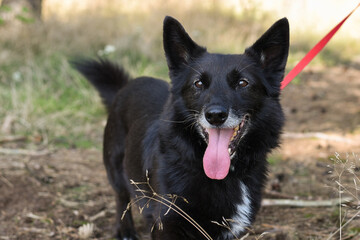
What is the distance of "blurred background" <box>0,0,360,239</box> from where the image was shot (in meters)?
3.72

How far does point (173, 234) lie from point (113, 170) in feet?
4.01

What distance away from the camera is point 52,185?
14.0 feet

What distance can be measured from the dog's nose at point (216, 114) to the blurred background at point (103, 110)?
647 mm

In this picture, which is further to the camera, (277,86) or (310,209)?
(310,209)

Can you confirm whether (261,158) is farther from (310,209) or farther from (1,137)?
(1,137)

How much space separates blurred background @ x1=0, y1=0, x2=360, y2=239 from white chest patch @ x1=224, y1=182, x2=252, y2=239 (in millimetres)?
480

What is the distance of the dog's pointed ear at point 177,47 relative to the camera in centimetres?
285

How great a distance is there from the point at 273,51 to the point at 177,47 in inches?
24.5

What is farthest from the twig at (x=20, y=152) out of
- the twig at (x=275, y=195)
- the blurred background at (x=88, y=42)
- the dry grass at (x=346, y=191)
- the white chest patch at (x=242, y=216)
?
the dry grass at (x=346, y=191)

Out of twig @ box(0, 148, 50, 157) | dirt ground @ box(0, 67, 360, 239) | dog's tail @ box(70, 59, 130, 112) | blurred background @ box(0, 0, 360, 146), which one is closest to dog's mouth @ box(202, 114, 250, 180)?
dirt ground @ box(0, 67, 360, 239)

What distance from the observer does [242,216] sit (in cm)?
277

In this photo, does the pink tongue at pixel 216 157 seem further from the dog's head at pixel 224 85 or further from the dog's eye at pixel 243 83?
the dog's eye at pixel 243 83

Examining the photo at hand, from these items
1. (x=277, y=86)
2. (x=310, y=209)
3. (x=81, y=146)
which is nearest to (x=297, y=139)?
(x=310, y=209)

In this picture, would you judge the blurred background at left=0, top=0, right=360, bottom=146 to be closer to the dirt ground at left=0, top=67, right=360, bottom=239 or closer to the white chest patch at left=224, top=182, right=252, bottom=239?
the dirt ground at left=0, top=67, right=360, bottom=239
